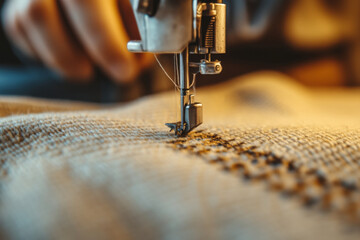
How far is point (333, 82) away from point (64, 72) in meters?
1.28

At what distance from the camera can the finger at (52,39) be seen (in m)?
0.91

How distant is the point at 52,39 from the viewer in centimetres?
94

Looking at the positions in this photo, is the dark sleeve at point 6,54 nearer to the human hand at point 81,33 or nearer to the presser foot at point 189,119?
the human hand at point 81,33

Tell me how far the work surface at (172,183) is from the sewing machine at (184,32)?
0.05 metres

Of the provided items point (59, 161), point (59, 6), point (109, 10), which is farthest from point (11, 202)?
point (59, 6)

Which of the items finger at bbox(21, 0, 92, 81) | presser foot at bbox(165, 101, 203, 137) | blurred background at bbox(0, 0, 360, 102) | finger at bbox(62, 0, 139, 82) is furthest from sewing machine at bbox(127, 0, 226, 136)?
blurred background at bbox(0, 0, 360, 102)

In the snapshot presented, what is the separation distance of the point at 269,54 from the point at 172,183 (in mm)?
1359

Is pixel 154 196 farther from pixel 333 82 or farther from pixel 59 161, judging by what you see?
A: pixel 333 82

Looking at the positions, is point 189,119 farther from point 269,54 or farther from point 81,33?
point 269,54

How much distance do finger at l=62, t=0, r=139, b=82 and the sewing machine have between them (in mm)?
391

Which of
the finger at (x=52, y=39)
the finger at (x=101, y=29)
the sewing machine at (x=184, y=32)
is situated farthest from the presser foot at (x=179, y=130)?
the finger at (x=52, y=39)

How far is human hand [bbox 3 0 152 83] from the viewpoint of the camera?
0.85m

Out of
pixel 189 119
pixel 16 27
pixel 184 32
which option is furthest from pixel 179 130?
pixel 16 27

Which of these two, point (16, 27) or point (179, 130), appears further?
point (16, 27)
